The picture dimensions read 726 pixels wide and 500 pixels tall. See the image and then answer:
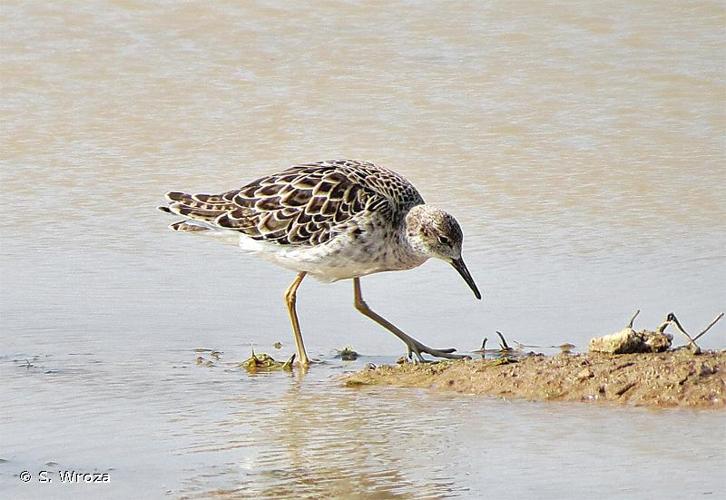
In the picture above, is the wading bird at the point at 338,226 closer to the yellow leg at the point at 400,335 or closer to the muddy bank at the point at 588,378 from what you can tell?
the yellow leg at the point at 400,335

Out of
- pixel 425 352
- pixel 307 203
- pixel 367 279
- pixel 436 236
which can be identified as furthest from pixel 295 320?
pixel 367 279

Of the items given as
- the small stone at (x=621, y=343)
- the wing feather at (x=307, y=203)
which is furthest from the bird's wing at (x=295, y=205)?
the small stone at (x=621, y=343)

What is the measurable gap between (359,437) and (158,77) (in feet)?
22.4

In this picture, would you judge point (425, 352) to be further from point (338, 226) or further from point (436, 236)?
point (338, 226)

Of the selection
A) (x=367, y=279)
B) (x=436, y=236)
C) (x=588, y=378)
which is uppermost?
(x=436, y=236)

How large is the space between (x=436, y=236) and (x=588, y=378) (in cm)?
153

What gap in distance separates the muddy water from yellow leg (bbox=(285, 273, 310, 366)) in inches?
4.8

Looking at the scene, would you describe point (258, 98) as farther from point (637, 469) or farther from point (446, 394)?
point (637, 469)

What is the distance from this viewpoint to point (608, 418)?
634 centimetres

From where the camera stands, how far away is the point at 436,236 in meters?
7.98

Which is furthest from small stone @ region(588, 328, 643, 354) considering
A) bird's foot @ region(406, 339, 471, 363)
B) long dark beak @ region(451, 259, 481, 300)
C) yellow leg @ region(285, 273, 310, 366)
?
yellow leg @ region(285, 273, 310, 366)

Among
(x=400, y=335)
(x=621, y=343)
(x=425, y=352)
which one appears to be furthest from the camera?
(x=400, y=335)

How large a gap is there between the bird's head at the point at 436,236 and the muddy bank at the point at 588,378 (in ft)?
3.13

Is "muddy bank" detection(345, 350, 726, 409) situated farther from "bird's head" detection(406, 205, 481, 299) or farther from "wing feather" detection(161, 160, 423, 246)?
"wing feather" detection(161, 160, 423, 246)
